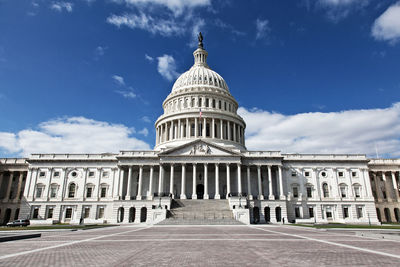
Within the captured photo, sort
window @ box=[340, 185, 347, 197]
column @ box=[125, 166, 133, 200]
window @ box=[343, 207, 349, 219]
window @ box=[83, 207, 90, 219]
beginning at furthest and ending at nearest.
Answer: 1. window @ box=[340, 185, 347, 197]
2. window @ box=[83, 207, 90, 219]
3. window @ box=[343, 207, 349, 219]
4. column @ box=[125, 166, 133, 200]

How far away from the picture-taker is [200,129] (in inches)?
2918

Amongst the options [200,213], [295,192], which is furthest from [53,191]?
[295,192]

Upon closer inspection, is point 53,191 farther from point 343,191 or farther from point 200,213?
point 343,191

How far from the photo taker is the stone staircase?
40781 millimetres

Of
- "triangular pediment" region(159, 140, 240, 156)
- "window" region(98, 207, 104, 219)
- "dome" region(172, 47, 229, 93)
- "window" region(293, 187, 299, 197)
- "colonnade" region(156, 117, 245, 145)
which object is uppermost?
"dome" region(172, 47, 229, 93)

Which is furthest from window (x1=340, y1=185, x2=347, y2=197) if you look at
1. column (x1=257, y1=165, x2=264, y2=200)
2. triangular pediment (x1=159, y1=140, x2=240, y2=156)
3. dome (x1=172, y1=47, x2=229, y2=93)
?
dome (x1=172, y1=47, x2=229, y2=93)

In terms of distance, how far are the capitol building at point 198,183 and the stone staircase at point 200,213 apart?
4.49 meters

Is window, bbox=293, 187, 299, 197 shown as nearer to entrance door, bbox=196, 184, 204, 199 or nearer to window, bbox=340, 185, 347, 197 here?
window, bbox=340, 185, 347, 197

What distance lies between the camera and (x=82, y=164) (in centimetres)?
6412

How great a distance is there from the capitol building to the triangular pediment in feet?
0.71

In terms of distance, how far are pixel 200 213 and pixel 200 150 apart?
1577 centimetres

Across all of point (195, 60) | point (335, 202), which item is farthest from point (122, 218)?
point (195, 60)

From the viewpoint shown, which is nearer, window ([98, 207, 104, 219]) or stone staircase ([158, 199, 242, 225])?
stone staircase ([158, 199, 242, 225])

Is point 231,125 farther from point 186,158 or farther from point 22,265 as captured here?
point 22,265
